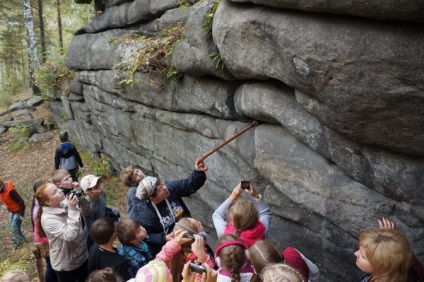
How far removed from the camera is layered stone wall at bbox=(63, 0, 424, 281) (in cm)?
350

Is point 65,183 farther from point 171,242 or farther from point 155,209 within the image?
point 171,242

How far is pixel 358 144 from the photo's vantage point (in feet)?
14.0

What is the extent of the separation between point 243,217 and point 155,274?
111 centimetres

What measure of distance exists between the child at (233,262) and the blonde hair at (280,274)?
504 mm

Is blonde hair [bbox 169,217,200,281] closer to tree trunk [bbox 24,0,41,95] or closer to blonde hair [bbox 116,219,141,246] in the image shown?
blonde hair [bbox 116,219,141,246]

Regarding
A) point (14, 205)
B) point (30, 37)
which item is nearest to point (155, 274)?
point (14, 205)

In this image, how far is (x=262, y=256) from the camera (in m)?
3.39

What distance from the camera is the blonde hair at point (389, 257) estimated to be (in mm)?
3033

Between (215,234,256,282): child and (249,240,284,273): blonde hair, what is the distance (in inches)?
3.7

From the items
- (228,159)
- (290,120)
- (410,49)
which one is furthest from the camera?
(228,159)

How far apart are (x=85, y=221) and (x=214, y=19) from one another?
3.65 meters

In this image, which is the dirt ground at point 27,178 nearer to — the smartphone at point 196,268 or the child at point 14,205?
the child at point 14,205

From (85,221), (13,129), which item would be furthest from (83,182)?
(13,129)

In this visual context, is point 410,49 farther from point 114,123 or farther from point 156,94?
point 114,123
